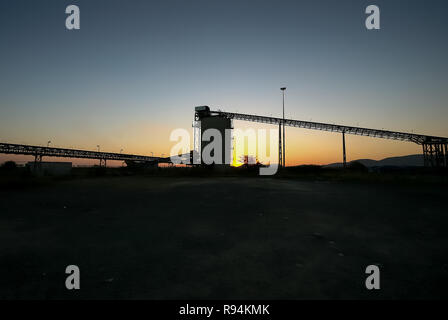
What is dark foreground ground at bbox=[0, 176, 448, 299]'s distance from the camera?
2.40 m

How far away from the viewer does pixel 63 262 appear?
3.08 meters

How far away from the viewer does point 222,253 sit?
11.2 feet

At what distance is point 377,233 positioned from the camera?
177 inches

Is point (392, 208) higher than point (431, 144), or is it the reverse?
point (431, 144)

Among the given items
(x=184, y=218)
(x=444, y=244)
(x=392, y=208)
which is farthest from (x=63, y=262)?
(x=392, y=208)

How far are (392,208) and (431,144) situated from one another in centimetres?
4225

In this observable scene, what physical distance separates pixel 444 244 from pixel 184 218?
553 cm

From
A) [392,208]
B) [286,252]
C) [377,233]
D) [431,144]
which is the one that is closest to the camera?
[286,252]

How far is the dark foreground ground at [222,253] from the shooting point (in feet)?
7.87

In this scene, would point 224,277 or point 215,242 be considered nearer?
point 224,277
